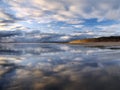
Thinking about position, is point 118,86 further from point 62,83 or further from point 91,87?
point 62,83

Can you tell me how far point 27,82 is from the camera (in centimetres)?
668

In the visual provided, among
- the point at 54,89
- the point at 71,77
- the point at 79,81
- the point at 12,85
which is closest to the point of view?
the point at 54,89

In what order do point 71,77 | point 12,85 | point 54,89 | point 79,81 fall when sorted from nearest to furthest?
1. point 54,89
2. point 12,85
3. point 79,81
4. point 71,77

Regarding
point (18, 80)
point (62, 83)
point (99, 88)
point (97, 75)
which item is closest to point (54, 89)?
point (62, 83)

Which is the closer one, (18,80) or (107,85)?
(107,85)

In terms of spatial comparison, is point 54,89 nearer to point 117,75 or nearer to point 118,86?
point 118,86

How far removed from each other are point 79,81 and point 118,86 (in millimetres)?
1201

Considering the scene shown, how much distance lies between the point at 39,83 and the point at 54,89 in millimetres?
882

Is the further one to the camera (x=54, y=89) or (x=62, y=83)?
(x=62, y=83)

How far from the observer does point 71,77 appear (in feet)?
24.3

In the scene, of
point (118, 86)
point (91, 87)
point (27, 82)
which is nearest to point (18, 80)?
point (27, 82)

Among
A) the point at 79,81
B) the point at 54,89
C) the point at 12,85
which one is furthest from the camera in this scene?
the point at 79,81

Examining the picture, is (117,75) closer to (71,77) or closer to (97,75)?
(97,75)

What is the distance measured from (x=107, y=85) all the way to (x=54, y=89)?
4.59 feet
